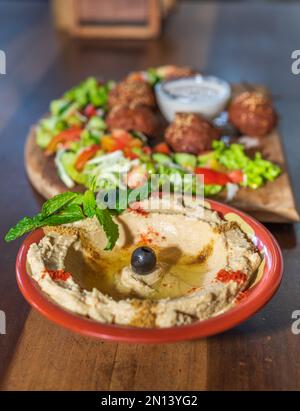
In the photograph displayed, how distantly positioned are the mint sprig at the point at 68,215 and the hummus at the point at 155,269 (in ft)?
0.09

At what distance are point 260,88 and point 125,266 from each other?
1872 millimetres

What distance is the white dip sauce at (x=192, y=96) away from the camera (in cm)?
261

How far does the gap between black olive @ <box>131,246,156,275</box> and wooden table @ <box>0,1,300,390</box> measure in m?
0.20

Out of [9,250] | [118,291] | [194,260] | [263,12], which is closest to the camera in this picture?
[118,291]

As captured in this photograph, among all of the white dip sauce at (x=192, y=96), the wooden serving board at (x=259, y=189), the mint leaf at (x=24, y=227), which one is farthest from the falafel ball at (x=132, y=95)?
the mint leaf at (x=24, y=227)

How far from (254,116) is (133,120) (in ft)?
1.76

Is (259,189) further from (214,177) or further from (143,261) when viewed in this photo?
(143,261)

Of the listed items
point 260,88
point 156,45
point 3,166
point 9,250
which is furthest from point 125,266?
point 156,45

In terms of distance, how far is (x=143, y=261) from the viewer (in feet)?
5.01

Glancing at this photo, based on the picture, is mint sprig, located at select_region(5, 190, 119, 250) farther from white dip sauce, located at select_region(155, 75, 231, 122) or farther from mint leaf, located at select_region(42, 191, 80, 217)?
white dip sauce, located at select_region(155, 75, 231, 122)

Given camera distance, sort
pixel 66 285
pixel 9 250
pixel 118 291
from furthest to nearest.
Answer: pixel 9 250, pixel 118 291, pixel 66 285

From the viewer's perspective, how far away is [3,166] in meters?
2.49

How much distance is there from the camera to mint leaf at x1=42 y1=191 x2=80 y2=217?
5.42 ft

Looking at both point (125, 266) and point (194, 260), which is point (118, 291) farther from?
point (194, 260)
